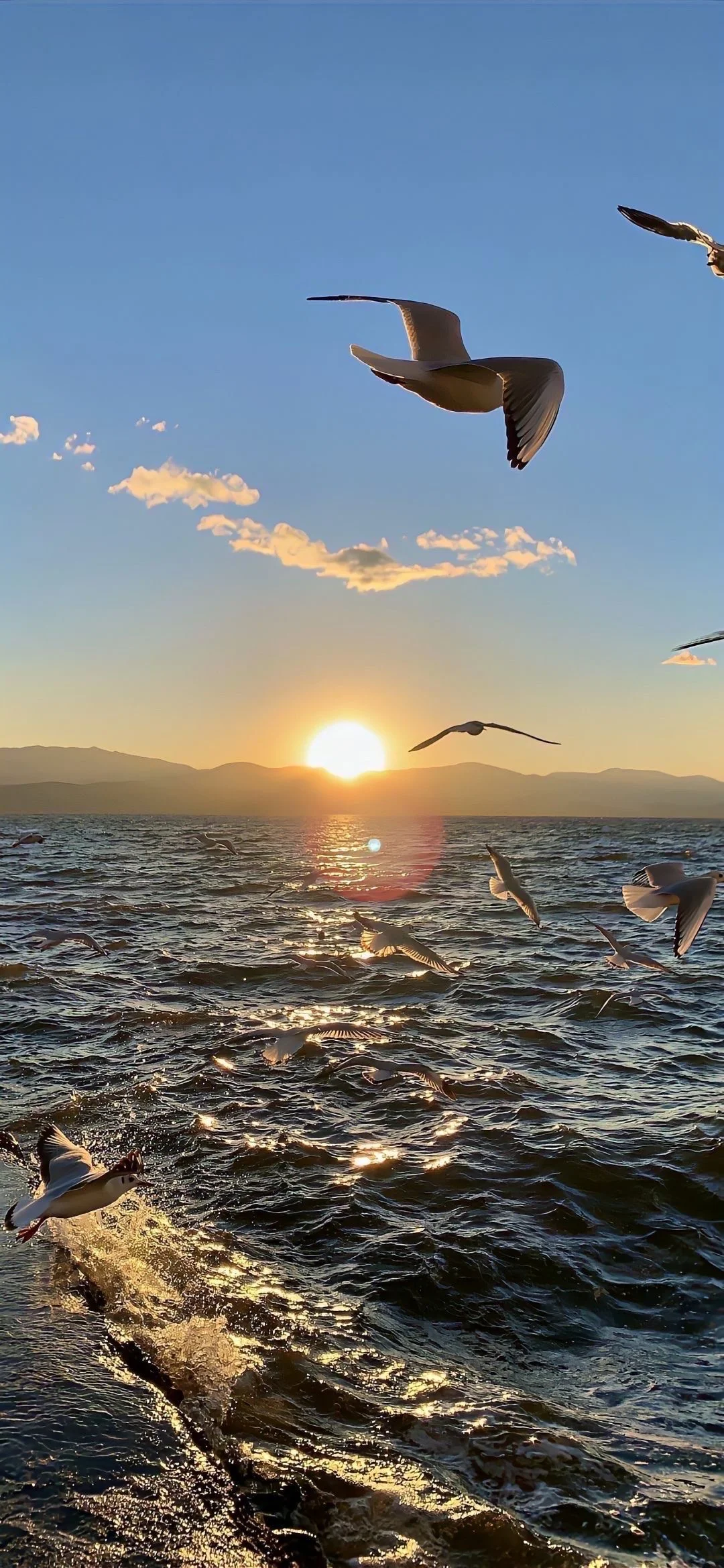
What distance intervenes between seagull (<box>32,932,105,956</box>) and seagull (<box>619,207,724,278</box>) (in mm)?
13223

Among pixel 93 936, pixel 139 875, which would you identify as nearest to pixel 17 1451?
pixel 93 936

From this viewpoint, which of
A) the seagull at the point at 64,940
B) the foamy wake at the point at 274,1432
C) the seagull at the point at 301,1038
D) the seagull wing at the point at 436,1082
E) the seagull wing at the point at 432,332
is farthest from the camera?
the seagull at the point at 64,940

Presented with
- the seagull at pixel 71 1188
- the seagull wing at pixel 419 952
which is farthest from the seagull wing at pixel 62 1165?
the seagull wing at pixel 419 952

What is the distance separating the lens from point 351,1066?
10.3 meters

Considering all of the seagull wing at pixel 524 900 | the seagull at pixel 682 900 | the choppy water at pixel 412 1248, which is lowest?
the choppy water at pixel 412 1248

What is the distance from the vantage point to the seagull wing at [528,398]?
12.9 ft

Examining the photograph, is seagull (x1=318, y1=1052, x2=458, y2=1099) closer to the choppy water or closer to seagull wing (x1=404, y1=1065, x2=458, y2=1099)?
seagull wing (x1=404, y1=1065, x2=458, y2=1099)

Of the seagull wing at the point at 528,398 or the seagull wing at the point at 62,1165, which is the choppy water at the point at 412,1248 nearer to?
the seagull wing at the point at 62,1165

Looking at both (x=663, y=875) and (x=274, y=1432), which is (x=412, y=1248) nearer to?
(x=274, y=1432)

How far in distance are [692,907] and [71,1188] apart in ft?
15.2

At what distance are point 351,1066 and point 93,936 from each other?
9.13 metres


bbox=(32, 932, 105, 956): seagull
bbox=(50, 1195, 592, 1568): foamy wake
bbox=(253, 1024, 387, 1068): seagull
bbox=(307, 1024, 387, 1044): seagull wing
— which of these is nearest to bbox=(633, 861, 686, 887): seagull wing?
bbox=(253, 1024, 387, 1068): seagull

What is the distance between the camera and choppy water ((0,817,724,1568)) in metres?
3.86

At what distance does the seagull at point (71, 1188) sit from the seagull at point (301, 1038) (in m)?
5.16
